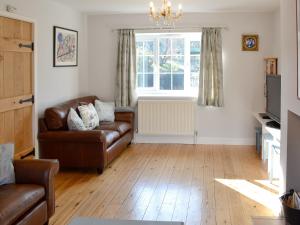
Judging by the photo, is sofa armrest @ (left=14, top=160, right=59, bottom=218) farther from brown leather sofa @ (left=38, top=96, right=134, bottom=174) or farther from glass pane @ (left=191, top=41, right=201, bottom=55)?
glass pane @ (left=191, top=41, right=201, bottom=55)

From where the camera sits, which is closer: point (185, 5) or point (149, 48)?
point (185, 5)

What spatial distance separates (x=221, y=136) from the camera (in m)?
7.17

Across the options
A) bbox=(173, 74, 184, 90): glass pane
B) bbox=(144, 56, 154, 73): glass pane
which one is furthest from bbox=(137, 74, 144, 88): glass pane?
bbox=(173, 74, 184, 90): glass pane

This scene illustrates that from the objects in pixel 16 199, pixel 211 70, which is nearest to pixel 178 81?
pixel 211 70

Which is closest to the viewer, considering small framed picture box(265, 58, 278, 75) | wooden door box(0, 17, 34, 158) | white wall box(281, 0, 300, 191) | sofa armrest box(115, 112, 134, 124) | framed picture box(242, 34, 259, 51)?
white wall box(281, 0, 300, 191)

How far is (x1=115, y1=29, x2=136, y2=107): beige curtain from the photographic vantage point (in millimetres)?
7078

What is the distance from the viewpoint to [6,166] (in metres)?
3.38

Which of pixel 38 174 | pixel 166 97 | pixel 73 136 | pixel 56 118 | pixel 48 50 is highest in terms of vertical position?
pixel 48 50

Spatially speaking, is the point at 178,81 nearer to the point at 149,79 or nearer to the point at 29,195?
the point at 149,79

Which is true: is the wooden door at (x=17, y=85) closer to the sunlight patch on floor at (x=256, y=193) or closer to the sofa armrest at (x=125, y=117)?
the sofa armrest at (x=125, y=117)

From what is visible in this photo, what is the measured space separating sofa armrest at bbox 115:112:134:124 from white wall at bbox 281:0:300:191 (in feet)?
12.0

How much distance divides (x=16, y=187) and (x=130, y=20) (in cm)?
450

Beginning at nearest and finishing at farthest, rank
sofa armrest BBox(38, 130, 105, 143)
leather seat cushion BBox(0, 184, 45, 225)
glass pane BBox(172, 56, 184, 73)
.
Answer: leather seat cushion BBox(0, 184, 45, 225)
sofa armrest BBox(38, 130, 105, 143)
glass pane BBox(172, 56, 184, 73)

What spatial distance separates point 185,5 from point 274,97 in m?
1.91
